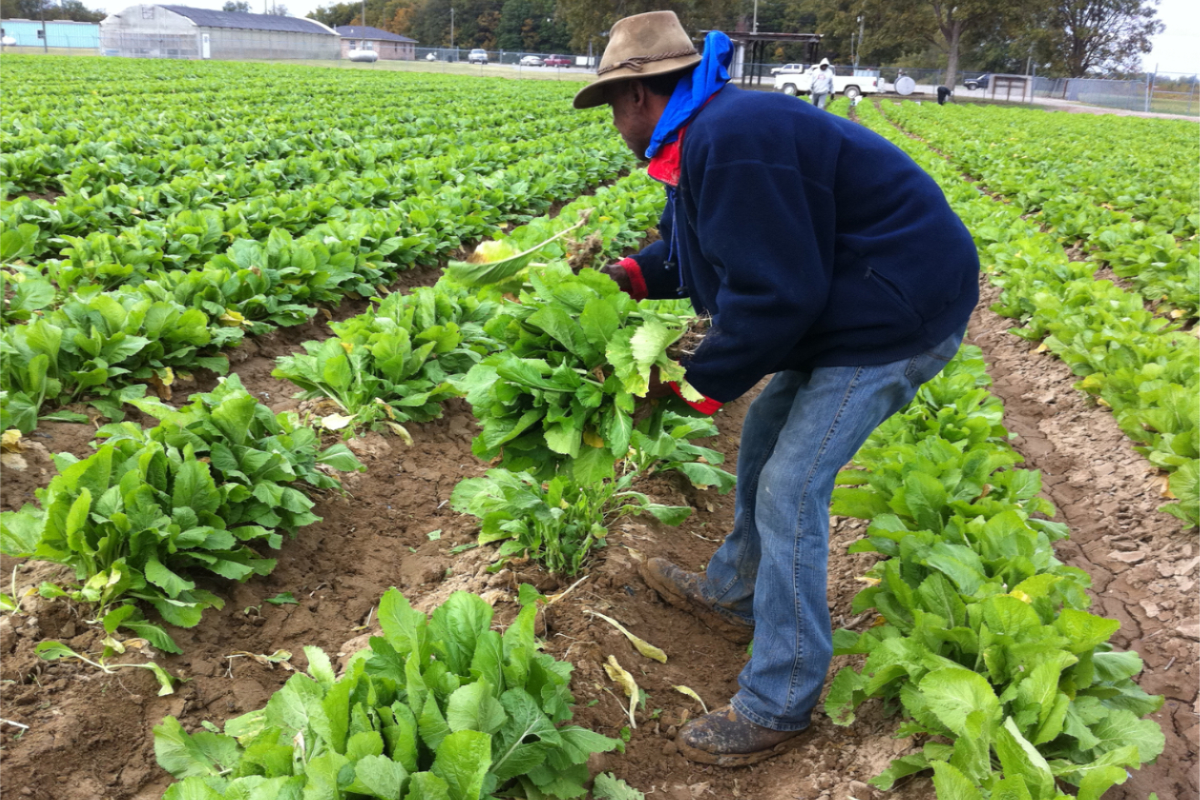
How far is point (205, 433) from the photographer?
3.83 metres

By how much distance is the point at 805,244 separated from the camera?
7.45ft

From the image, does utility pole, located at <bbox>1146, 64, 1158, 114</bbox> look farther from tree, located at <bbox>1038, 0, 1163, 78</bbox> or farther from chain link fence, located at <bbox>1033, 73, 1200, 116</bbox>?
tree, located at <bbox>1038, 0, 1163, 78</bbox>

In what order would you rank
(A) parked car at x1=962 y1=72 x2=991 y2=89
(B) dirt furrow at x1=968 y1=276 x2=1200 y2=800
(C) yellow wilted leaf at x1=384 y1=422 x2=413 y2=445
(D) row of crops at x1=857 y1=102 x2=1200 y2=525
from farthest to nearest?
(A) parked car at x1=962 y1=72 x2=991 y2=89, (C) yellow wilted leaf at x1=384 y1=422 x2=413 y2=445, (D) row of crops at x1=857 y1=102 x2=1200 y2=525, (B) dirt furrow at x1=968 y1=276 x2=1200 y2=800

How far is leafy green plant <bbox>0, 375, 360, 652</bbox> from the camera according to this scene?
3.17 m

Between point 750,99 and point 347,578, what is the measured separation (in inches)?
106

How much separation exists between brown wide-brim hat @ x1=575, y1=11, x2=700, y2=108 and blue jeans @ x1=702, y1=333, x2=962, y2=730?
0.98 metres

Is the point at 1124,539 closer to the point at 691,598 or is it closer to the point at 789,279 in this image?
the point at 691,598

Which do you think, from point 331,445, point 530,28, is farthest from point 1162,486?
point 530,28

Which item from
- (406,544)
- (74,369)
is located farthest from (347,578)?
(74,369)

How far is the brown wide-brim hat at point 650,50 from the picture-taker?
2.41m

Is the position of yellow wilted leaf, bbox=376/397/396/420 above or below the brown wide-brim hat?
below

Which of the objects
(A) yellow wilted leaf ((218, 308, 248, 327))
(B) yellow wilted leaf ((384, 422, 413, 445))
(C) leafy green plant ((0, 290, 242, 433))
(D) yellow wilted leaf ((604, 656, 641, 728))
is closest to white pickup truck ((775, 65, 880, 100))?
(A) yellow wilted leaf ((218, 308, 248, 327))

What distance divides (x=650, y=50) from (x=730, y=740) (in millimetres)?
2157

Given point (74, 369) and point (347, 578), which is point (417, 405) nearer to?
point (347, 578)
